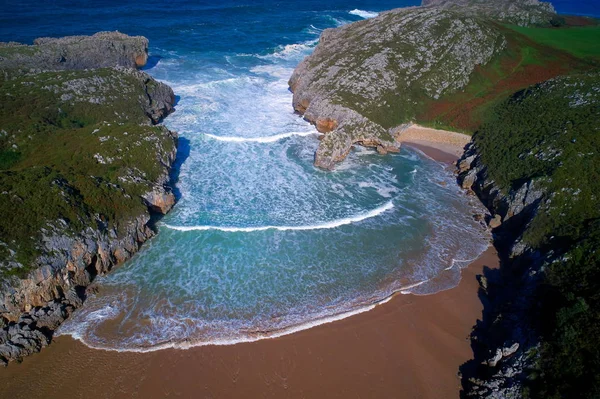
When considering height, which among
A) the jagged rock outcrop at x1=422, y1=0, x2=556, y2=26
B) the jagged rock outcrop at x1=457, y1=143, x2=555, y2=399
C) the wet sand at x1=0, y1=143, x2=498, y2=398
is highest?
the jagged rock outcrop at x1=422, y1=0, x2=556, y2=26

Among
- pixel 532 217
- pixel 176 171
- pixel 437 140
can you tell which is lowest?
pixel 176 171

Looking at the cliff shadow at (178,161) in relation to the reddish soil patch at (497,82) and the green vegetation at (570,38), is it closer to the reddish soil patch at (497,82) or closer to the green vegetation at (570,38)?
the reddish soil patch at (497,82)

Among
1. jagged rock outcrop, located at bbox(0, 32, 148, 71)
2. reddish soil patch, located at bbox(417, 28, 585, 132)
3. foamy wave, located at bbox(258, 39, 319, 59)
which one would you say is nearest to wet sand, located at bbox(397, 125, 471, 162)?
reddish soil patch, located at bbox(417, 28, 585, 132)

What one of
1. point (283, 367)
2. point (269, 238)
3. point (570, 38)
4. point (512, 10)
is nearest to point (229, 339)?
point (283, 367)

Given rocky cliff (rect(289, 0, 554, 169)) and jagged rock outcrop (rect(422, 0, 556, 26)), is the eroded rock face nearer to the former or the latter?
rocky cliff (rect(289, 0, 554, 169))

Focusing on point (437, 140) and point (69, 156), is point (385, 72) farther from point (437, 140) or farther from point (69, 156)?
point (69, 156)

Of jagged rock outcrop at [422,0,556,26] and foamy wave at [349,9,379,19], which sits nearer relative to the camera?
jagged rock outcrop at [422,0,556,26]

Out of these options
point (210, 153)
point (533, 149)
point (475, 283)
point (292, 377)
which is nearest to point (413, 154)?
point (533, 149)
